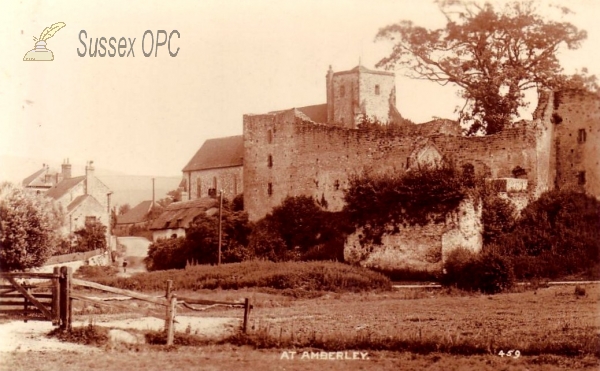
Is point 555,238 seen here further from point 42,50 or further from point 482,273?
point 42,50

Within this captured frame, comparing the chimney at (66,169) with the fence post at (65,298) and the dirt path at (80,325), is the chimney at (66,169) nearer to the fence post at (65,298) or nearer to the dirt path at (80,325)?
the dirt path at (80,325)

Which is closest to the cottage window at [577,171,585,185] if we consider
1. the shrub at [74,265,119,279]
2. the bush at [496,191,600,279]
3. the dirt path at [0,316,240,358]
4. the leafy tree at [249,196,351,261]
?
the bush at [496,191,600,279]

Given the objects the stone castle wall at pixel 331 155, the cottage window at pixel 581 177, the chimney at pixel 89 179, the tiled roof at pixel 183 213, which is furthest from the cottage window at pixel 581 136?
the chimney at pixel 89 179

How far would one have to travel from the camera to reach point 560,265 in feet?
86.7

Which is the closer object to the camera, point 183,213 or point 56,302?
point 56,302

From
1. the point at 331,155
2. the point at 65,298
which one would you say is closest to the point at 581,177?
the point at 331,155

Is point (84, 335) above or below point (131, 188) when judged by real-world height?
below

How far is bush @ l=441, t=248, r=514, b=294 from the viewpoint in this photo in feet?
78.4

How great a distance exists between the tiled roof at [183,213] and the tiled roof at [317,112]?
33.2 feet

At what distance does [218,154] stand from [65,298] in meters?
41.6

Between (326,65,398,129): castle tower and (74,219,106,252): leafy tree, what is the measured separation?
54.5 feet

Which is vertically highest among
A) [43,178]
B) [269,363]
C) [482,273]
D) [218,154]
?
[218,154]

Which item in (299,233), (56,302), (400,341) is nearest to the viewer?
(400,341)

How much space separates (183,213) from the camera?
48531mm
